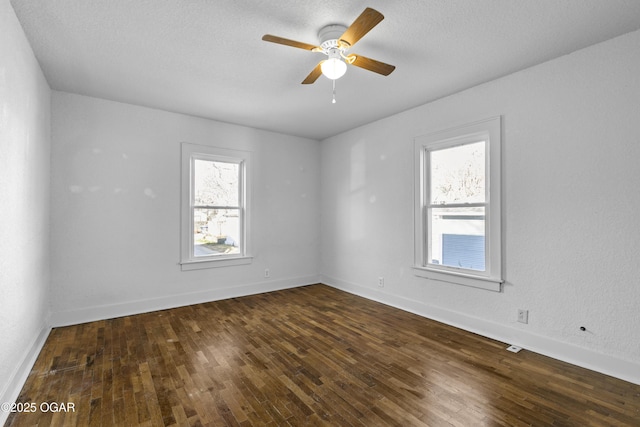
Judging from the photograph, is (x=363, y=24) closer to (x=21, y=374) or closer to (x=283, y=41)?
(x=283, y=41)

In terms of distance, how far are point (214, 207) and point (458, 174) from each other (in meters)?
3.40

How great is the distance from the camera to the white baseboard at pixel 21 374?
78.1 inches

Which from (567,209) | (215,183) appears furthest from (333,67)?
(215,183)

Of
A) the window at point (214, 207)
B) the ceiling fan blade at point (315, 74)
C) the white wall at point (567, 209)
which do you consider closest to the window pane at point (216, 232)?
the window at point (214, 207)

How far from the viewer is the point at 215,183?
186 inches

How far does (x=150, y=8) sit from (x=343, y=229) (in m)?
3.87

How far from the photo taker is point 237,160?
193 inches

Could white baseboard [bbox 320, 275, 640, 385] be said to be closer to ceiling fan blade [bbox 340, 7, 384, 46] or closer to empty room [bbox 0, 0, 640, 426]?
empty room [bbox 0, 0, 640, 426]

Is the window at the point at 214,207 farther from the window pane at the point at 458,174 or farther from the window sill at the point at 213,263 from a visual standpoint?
the window pane at the point at 458,174

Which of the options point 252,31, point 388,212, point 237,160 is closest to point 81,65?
point 252,31

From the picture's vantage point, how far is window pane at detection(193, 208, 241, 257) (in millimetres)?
4543

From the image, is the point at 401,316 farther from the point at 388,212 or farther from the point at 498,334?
the point at 388,212

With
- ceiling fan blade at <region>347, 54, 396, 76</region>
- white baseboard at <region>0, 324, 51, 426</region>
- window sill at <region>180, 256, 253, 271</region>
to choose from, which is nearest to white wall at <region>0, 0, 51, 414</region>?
white baseboard at <region>0, 324, 51, 426</region>

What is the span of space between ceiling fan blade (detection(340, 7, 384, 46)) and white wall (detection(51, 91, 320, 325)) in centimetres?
308
